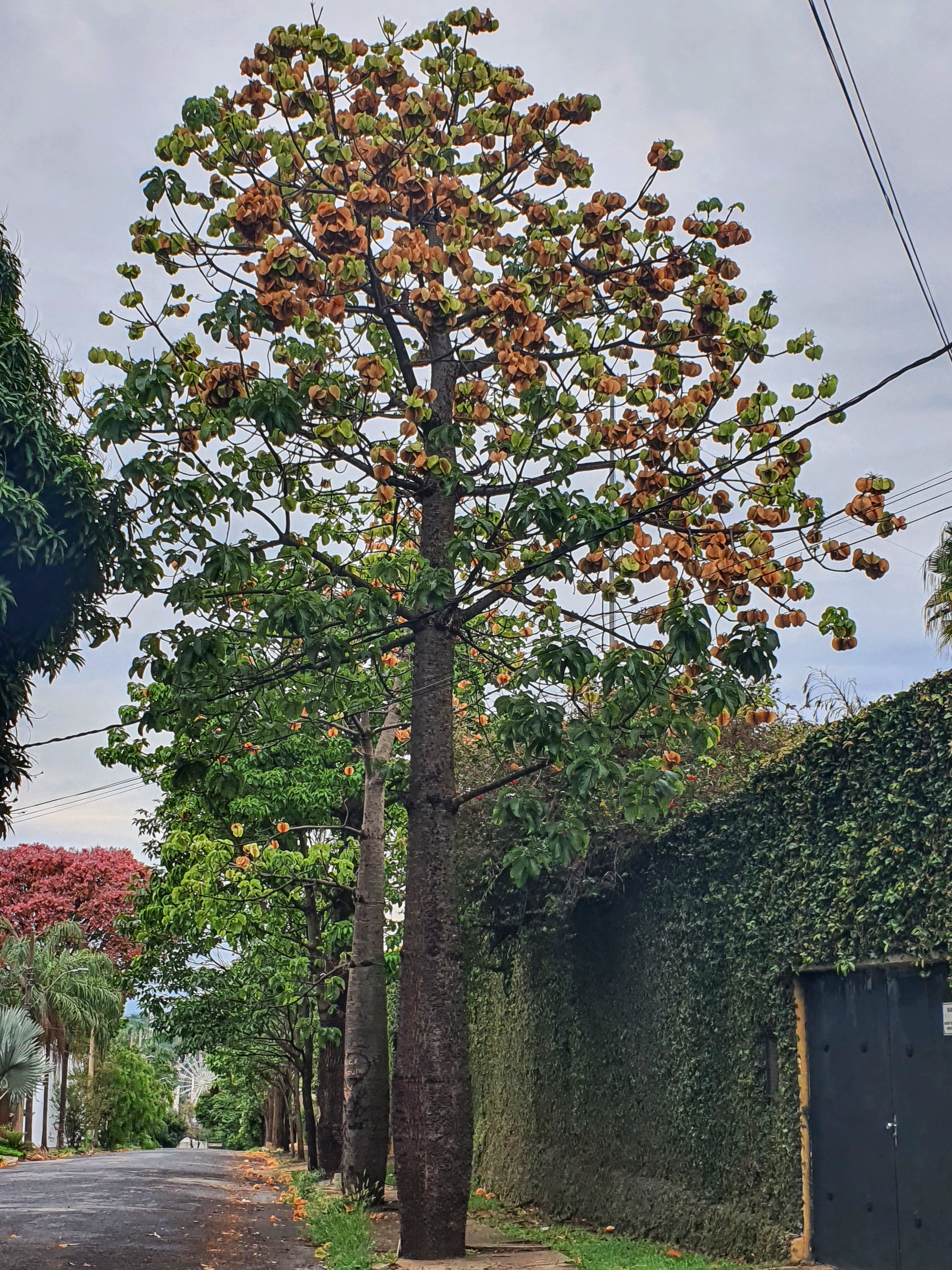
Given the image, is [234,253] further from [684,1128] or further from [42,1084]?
[42,1084]

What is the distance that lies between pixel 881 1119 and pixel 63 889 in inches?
1451

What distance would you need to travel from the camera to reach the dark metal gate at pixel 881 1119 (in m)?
8.18

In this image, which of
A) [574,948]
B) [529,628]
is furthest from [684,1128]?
[529,628]

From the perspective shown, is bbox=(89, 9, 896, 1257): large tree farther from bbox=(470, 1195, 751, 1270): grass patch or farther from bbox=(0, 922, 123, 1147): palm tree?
bbox=(0, 922, 123, 1147): palm tree

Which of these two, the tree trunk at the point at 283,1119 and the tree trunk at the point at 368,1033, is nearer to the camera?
the tree trunk at the point at 368,1033

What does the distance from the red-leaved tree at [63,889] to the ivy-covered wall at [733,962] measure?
29.9 m

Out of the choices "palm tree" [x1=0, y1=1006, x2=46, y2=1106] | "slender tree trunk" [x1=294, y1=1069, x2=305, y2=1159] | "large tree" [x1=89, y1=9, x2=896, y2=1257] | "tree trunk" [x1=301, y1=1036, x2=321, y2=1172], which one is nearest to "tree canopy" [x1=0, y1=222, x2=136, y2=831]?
"large tree" [x1=89, y1=9, x2=896, y2=1257]

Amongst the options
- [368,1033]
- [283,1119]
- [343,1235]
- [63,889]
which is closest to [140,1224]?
[368,1033]

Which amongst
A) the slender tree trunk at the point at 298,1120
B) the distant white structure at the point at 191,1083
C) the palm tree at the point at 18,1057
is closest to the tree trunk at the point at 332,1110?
the palm tree at the point at 18,1057

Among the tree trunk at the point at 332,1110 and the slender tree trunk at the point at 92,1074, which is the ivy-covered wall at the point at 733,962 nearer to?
the tree trunk at the point at 332,1110

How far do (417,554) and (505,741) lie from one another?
338cm

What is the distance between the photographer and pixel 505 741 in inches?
385

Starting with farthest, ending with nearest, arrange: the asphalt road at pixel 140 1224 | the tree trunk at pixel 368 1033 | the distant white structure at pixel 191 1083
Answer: the distant white structure at pixel 191 1083 → the tree trunk at pixel 368 1033 → the asphalt road at pixel 140 1224

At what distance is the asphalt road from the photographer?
10.6 meters
